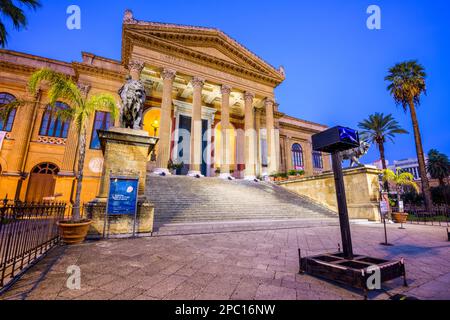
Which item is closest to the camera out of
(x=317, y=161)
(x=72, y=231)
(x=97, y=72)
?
(x=72, y=231)

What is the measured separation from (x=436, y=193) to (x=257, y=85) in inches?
1353

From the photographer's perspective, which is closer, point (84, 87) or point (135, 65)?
point (135, 65)

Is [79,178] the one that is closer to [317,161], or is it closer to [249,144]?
[249,144]

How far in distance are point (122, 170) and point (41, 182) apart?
568 inches

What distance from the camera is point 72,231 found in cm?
495

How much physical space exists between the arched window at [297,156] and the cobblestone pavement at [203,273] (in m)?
25.9

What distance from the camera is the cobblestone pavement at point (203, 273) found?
7.88ft

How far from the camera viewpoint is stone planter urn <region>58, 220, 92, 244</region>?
4.90 m

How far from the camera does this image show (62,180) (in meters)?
15.2

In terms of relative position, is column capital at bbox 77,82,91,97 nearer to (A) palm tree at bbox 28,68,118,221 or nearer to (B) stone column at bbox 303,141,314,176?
(A) palm tree at bbox 28,68,118,221

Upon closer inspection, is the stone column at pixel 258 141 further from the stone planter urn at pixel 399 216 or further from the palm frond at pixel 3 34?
the palm frond at pixel 3 34
